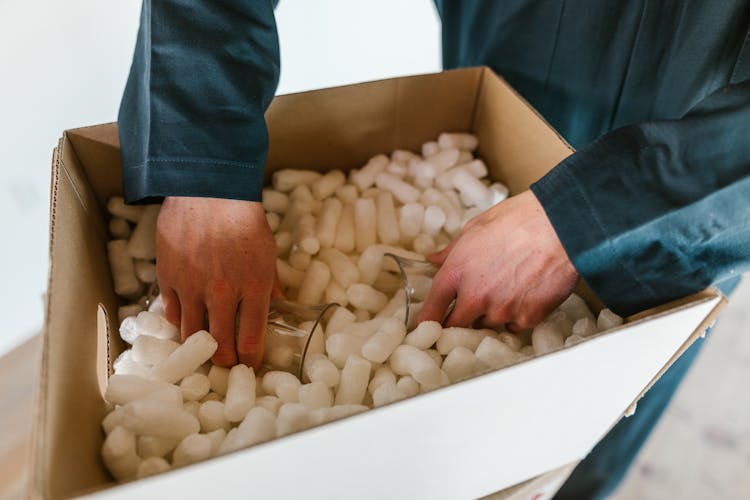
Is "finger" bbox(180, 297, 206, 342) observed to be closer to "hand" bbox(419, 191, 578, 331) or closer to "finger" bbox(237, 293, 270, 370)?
"finger" bbox(237, 293, 270, 370)

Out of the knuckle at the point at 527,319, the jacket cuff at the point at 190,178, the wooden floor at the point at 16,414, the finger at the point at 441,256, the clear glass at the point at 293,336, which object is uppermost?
the jacket cuff at the point at 190,178

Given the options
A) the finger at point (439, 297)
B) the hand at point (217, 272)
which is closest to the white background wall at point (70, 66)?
the hand at point (217, 272)

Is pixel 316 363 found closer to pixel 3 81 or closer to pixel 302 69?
pixel 3 81

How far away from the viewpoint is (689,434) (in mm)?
1191

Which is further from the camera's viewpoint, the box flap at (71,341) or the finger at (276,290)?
the finger at (276,290)

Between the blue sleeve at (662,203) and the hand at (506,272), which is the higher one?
the blue sleeve at (662,203)

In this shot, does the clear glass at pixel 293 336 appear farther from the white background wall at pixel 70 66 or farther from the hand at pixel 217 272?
the white background wall at pixel 70 66

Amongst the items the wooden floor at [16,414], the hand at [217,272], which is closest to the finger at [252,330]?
the hand at [217,272]

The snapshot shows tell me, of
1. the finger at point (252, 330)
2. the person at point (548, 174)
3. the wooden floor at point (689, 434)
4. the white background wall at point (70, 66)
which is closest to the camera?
the person at point (548, 174)

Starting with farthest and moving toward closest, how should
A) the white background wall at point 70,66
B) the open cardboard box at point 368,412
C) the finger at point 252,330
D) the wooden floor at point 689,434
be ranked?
1. the wooden floor at point 689,434
2. the white background wall at point 70,66
3. the finger at point 252,330
4. the open cardboard box at point 368,412

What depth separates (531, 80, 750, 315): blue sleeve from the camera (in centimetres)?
45

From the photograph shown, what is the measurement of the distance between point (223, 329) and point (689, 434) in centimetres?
103

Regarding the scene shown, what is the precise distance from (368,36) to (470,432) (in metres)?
1.14

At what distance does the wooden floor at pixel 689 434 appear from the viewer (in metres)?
1.11
